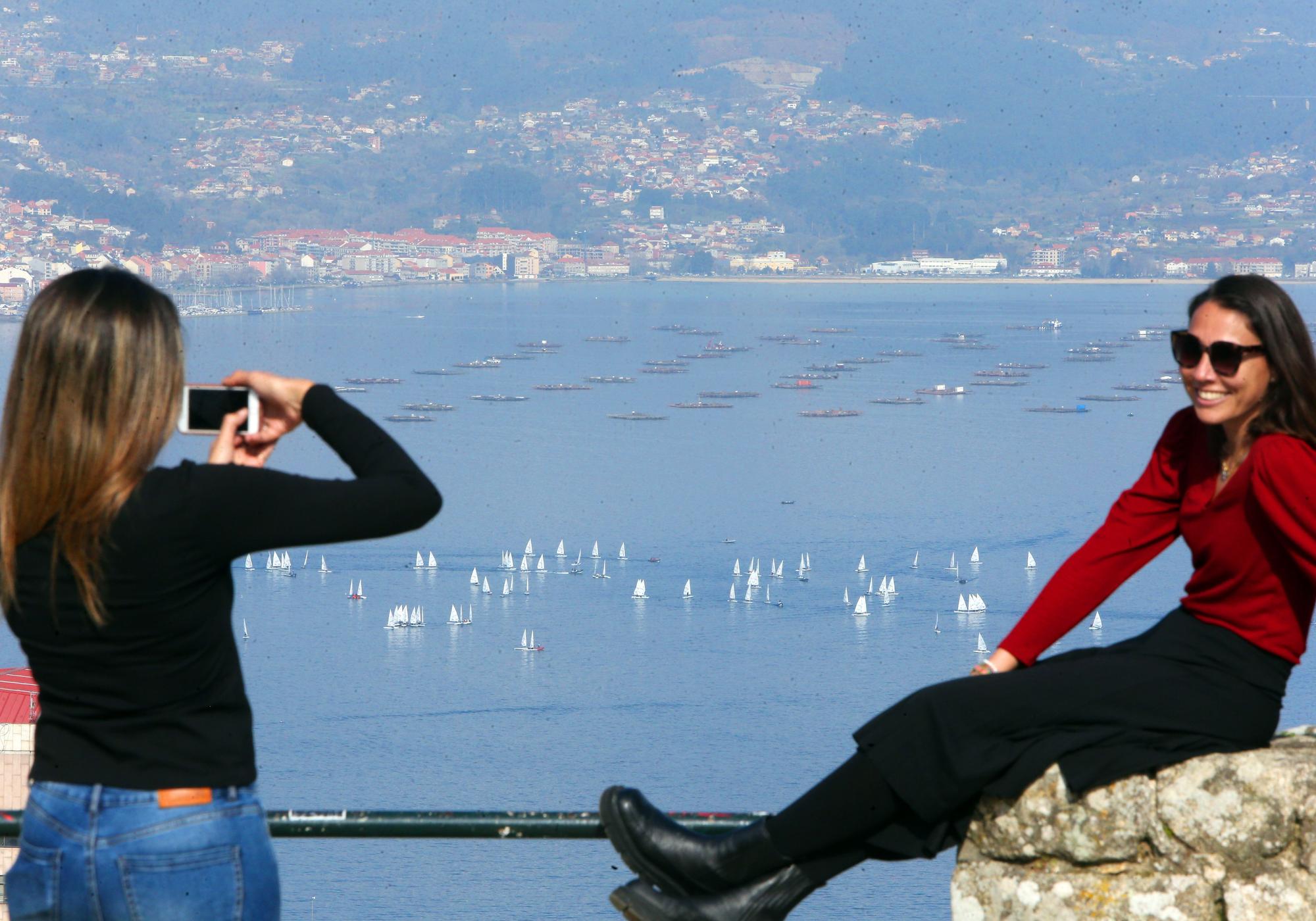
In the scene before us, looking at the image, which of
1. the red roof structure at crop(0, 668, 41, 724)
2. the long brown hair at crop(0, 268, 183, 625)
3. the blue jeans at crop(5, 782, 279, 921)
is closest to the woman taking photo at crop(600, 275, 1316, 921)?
the blue jeans at crop(5, 782, 279, 921)

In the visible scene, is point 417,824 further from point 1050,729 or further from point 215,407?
point 1050,729

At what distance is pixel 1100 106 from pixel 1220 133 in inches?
563

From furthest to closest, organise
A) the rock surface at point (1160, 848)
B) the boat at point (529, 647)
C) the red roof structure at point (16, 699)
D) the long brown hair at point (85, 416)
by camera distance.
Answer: the boat at point (529, 647)
the red roof structure at point (16, 699)
the rock surface at point (1160, 848)
the long brown hair at point (85, 416)

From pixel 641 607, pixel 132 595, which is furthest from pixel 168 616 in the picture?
pixel 641 607

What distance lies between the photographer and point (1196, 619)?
1.51 m

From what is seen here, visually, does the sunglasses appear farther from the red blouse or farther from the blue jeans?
the blue jeans

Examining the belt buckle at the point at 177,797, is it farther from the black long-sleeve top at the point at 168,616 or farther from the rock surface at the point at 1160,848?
the rock surface at the point at 1160,848

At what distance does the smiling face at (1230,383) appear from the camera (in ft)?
4.98

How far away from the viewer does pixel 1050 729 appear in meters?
1.38

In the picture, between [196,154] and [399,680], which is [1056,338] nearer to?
[399,680]

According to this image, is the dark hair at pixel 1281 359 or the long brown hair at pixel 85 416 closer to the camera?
the long brown hair at pixel 85 416

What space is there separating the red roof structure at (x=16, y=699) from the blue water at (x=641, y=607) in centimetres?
508

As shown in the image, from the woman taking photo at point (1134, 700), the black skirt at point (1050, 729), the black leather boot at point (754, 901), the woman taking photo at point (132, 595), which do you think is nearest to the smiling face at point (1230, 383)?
the woman taking photo at point (1134, 700)

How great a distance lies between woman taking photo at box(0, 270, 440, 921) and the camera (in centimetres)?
100
